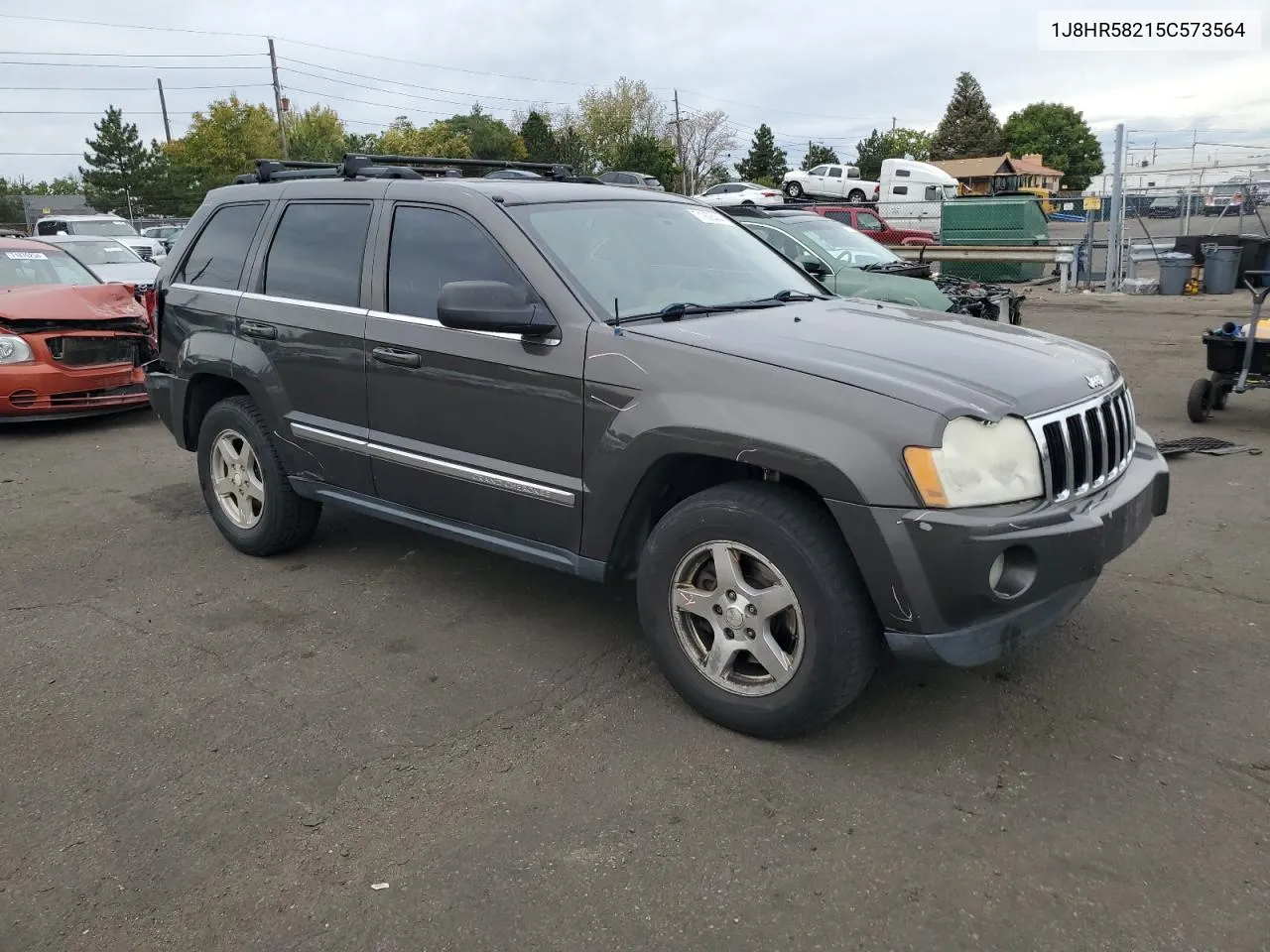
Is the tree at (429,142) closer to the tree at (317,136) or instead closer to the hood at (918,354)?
the tree at (317,136)

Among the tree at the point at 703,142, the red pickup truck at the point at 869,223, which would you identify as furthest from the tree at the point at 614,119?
the red pickup truck at the point at 869,223

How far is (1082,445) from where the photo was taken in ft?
10.6

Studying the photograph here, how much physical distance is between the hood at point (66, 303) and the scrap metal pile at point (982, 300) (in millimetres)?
8093

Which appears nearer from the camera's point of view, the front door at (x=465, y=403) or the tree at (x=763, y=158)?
the front door at (x=465, y=403)

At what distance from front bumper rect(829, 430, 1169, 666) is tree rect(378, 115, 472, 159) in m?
57.8

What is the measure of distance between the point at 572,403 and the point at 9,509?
4.65m

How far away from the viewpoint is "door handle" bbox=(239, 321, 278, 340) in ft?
15.5

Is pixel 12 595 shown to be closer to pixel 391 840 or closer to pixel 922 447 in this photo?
pixel 391 840

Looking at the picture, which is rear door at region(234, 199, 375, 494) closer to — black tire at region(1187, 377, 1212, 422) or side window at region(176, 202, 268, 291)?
side window at region(176, 202, 268, 291)

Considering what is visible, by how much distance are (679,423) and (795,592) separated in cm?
66

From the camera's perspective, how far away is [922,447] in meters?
2.89

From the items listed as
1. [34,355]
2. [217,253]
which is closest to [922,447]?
[217,253]

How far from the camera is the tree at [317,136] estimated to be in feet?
175

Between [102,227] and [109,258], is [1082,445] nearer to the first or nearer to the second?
[109,258]
